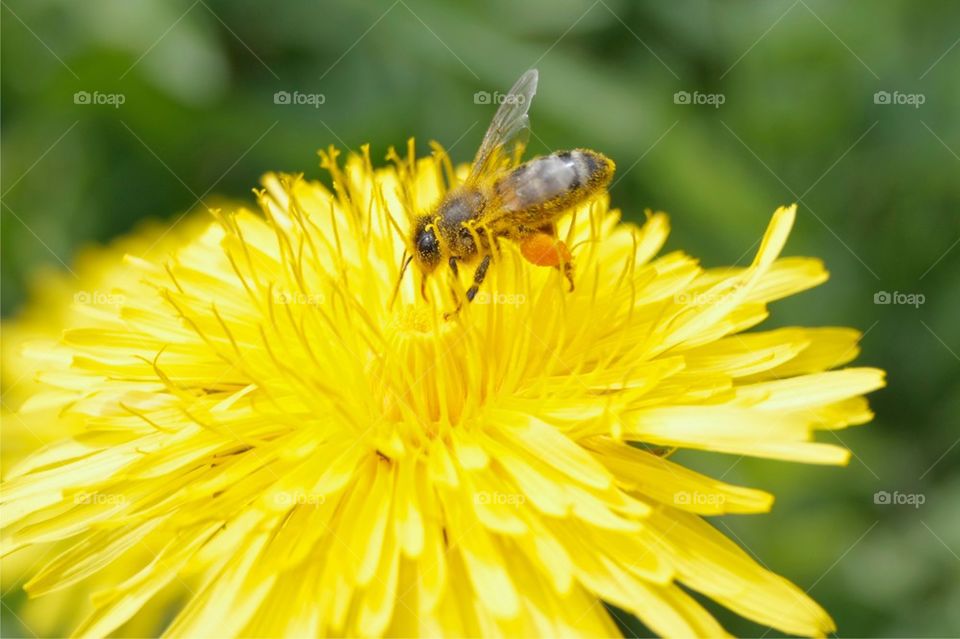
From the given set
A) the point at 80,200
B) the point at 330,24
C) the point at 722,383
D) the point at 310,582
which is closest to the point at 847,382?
the point at 722,383

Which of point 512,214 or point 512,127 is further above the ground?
point 512,127

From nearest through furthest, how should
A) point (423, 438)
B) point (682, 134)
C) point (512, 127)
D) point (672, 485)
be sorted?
1. point (672, 485)
2. point (423, 438)
3. point (512, 127)
4. point (682, 134)

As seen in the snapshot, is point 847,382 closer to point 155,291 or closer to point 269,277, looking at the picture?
point 269,277

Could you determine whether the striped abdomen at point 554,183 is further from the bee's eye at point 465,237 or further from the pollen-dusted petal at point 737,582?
the pollen-dusted petal at point 737,582

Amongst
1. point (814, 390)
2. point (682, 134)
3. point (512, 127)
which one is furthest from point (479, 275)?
point (682, 134)

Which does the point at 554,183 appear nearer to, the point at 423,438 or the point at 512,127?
the point at 512,127

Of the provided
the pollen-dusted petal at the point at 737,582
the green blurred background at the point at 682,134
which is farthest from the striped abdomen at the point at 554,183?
the green blurred background at the point at 682,134

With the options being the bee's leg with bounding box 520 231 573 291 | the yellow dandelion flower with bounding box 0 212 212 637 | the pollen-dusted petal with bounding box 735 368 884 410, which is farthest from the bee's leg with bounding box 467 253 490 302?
the yellow dandelion flower with bounding box 0 212 212 637
